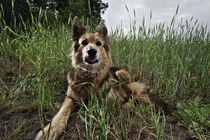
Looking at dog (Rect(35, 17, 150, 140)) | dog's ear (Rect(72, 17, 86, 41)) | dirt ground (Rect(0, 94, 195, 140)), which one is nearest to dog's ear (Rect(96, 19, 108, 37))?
dog (Rect(35, 17, 150, 140))

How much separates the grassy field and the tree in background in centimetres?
80

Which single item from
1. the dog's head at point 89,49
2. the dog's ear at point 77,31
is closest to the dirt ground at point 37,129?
the dog's head at point 89,49

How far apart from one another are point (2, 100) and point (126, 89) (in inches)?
71.7

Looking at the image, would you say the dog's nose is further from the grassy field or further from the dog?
the grassy field

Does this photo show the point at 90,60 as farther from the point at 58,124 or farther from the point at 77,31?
the point at 58,124

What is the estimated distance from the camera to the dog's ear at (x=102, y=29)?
2.22 meters

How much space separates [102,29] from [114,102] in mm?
1354

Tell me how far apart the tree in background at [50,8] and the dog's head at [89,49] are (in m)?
0.42

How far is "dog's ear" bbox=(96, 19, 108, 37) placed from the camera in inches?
87.4

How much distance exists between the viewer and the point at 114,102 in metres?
1.49

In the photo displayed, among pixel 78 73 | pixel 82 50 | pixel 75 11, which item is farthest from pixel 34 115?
pixel 75 11

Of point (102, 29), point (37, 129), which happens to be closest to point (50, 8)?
point (102, 29)

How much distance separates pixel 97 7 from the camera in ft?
65.9

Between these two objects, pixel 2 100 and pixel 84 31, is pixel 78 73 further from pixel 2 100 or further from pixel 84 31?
pixel 2 100
